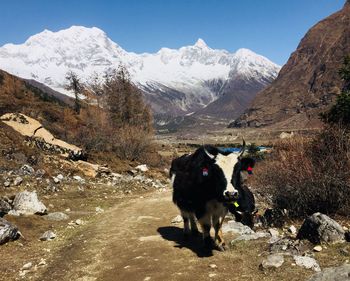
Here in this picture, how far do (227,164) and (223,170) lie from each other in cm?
25

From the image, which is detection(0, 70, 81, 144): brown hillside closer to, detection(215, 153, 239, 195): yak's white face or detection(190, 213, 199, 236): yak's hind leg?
detection(190, 213, 199, 236): yak's hind leg

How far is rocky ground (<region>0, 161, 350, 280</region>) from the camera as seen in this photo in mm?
9297

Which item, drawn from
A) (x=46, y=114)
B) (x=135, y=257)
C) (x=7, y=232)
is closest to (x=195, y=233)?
(x=135, y=257)

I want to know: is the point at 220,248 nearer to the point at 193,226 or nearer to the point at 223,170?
the point at 193,226

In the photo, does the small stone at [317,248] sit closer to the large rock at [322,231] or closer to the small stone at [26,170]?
the large rock at [322,231]

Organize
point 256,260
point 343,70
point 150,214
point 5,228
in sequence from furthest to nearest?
point 343,70 < point 150,214 < point 5,228 < point 256,260

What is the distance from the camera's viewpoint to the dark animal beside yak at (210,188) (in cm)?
1024

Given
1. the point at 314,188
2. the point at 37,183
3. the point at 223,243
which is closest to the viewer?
the point at 223,243

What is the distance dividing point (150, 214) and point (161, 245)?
19.9 feet

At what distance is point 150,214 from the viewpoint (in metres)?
18.0

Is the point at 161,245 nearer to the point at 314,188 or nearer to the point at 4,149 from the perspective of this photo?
the point at 314,188

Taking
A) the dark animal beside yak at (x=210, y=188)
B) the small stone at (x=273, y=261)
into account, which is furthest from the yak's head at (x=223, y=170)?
the small stone at (x=273, y=261)

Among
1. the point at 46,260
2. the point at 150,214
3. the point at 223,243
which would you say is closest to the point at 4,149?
the point at 150,214

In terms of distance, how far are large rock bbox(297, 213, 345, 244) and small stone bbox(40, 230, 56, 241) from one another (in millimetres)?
8320
